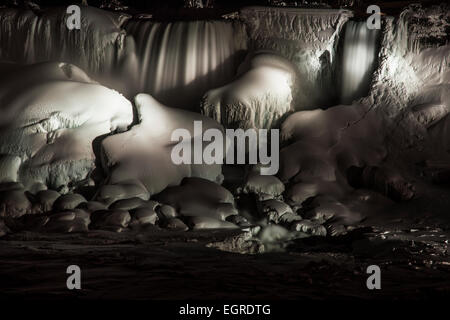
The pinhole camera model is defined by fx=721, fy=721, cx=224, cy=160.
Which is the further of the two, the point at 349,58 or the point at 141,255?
the point at 349,58

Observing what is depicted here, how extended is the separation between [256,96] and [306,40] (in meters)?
1.59

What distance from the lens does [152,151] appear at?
385 inches

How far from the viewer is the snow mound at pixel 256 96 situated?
1052 cm

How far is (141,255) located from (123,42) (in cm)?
593

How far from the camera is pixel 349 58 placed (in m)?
11.4

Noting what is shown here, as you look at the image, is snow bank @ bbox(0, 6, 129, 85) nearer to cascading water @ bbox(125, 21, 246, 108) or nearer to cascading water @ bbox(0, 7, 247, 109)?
cascading water @ bbox(0, 7, 247, 109)

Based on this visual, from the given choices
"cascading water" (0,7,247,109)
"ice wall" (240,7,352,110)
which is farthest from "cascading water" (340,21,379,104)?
"cascading water" (0,7,247,109)

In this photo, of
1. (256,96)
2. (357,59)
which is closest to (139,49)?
(256,96)

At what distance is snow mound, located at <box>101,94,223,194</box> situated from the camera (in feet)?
31.1

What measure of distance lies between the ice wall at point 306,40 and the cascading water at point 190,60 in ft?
1.25

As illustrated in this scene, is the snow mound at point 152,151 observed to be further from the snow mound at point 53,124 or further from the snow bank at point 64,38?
the snow bank at point 64,38

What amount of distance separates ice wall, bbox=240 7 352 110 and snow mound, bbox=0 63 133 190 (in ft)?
8.65
